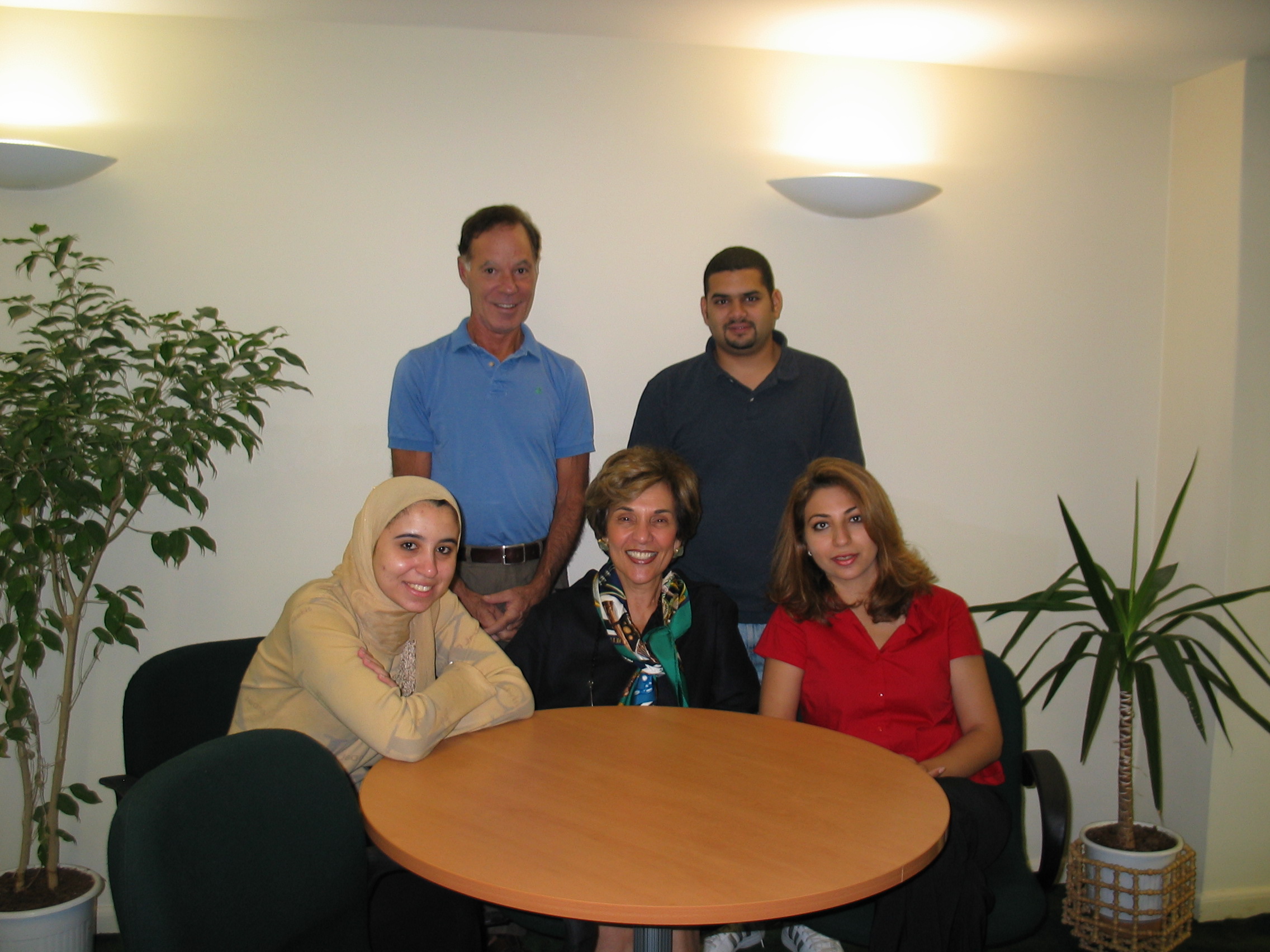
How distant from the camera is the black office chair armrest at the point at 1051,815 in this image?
205 centimetres

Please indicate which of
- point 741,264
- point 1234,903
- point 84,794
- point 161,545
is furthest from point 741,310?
point 1234,903

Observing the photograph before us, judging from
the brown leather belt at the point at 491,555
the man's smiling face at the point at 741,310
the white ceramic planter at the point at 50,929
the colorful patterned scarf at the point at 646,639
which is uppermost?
the man's smiling face at the point at 741,310

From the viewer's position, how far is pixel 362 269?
3086 millimetres

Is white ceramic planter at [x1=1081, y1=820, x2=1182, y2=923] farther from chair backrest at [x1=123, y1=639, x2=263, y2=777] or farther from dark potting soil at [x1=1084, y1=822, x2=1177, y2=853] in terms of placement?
chair backrest at [x1=123, y1=639, x2=263, y2=777]

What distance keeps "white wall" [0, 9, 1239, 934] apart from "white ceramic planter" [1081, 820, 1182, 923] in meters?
0.66

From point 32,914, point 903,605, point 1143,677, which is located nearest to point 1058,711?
point 1143,677

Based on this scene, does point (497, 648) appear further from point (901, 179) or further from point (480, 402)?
point (901, 179)

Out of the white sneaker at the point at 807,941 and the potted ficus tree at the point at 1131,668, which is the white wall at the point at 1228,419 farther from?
the white sneaker at the point at 807,941

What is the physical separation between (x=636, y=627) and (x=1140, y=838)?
6.16ft

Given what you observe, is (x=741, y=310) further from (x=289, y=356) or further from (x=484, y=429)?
(x=289, y=356)

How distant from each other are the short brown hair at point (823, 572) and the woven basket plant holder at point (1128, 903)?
1.28m

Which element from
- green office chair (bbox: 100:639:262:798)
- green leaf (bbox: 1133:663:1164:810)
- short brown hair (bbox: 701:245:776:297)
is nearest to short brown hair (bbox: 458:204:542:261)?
short brown hair (bbox: 701:245:776:297)

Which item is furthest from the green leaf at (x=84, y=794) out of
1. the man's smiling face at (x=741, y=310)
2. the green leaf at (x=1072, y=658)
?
the green leaf at (x=1072, y=658)

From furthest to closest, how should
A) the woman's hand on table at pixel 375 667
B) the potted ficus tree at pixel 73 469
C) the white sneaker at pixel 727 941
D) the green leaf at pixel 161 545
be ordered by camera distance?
the white sneaker at pixel 727 941 < the green leaf at pixel 161 545 < the potted ficus tree at pixel 73 469 < the woman's hand on table at pixel 375 667
